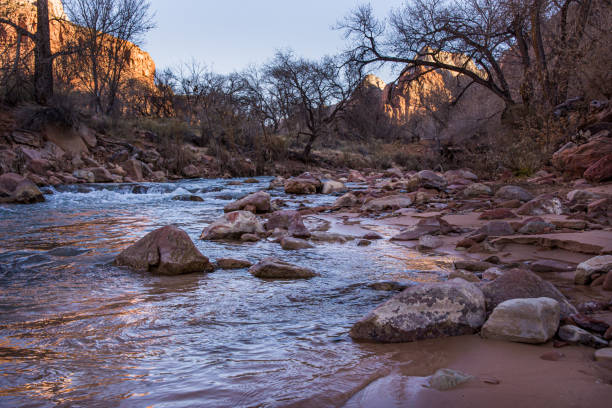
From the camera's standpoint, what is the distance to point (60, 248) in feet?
14.3

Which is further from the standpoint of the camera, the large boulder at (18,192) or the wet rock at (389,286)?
the large boulder at (18,192)

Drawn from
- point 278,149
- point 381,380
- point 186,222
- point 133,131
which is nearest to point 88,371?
point 381,380

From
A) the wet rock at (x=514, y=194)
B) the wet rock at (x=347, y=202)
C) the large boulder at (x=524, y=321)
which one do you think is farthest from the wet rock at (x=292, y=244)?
the wet rock at (x=514, y=194)

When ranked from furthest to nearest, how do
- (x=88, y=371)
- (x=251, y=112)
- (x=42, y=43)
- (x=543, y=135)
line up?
(x=251, y=112)
(x=42, y=43)
(x=543, y=135)
(x=88, y=371)

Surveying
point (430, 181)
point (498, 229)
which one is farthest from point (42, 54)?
point (498, 229)

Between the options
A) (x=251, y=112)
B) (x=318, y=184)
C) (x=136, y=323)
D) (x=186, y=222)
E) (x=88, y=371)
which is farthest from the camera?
(x=251, y=112)

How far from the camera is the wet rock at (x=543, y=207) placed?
5.16 m

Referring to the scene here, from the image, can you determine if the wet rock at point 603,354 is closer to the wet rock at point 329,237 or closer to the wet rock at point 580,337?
the wet rock at point 580,337

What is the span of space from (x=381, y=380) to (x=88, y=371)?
3.71 feet

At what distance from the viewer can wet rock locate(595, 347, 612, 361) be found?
1503 millimetres

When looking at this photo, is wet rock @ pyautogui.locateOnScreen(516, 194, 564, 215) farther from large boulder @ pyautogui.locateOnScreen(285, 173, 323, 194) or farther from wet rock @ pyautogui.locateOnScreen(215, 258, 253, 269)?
large boulder @ pyautogui.locateOnScreen(285, 173, 323, 194)

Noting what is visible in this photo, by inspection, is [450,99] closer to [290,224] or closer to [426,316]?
[290,224]

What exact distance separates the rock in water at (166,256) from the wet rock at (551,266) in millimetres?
2549

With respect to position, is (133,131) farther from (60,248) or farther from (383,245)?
(383,245)
